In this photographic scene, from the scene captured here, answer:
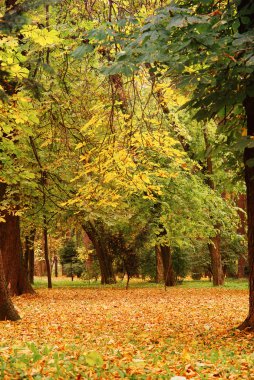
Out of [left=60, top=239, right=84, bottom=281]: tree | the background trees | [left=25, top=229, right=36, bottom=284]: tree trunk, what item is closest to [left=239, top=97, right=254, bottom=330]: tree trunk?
the background trees

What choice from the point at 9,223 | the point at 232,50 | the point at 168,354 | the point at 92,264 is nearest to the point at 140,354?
the point at 168,354

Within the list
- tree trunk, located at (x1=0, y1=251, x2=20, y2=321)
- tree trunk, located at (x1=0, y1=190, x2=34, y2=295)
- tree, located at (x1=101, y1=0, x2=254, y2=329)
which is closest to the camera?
tree, located at (x1=101, y1=0, x2=254, y2=329)

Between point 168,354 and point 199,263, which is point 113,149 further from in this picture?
point 199,263

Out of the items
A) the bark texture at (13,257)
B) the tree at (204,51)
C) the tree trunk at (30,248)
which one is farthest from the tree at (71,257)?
the tree at (204,51)

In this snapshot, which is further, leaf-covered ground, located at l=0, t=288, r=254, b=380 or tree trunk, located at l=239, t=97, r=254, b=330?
tree trunk, located at l=239, t=97, r=254, b=330

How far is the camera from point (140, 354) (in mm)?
6223

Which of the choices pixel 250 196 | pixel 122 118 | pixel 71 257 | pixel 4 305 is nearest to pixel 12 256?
pixel 4 305

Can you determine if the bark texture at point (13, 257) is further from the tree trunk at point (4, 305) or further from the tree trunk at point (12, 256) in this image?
the tree trunk at point (4, 305)

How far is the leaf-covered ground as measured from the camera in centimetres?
475

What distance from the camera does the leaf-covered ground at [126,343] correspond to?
4750 millimetres

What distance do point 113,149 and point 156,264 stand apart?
22.4 metres

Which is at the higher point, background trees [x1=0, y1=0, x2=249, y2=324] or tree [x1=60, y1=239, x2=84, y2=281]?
background trees [x1=0, y1=0, x2=249, y2=324]

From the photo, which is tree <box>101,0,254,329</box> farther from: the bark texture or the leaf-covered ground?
the bark texture

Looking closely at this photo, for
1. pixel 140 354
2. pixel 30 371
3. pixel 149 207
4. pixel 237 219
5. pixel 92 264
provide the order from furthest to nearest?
pixel 92 264, pixel 237 219, pixel 149 207, pixel 140 354, pixel 30 371
